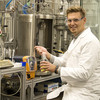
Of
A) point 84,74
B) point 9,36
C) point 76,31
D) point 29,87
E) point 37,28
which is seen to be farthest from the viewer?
point 37,28

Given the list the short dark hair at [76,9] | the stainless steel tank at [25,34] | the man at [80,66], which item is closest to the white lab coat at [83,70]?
the man at [80,66]

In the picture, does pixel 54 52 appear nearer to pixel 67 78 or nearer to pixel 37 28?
pixel 37 28

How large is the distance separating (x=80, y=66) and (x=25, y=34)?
1475 mm

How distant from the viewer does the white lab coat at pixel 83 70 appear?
196 centimetres

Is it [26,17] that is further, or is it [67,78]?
[26,17]

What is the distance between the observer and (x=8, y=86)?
3.01 m

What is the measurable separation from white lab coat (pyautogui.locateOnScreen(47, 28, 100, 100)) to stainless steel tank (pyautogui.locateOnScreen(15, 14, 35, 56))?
111 centimetres

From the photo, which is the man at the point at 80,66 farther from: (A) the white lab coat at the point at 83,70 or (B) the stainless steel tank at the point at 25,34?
(B) the stainless steel tank at the point at 25,34

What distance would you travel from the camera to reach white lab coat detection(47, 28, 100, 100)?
1.96 metres

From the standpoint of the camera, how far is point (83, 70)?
1943mm

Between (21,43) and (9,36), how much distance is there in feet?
0.65

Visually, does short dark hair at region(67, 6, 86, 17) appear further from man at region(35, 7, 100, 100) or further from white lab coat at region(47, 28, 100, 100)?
white lab coat at region(47, 28, 100, 100)

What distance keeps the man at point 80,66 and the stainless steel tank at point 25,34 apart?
1.08m

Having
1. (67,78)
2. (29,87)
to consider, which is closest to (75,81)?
(67,78)
